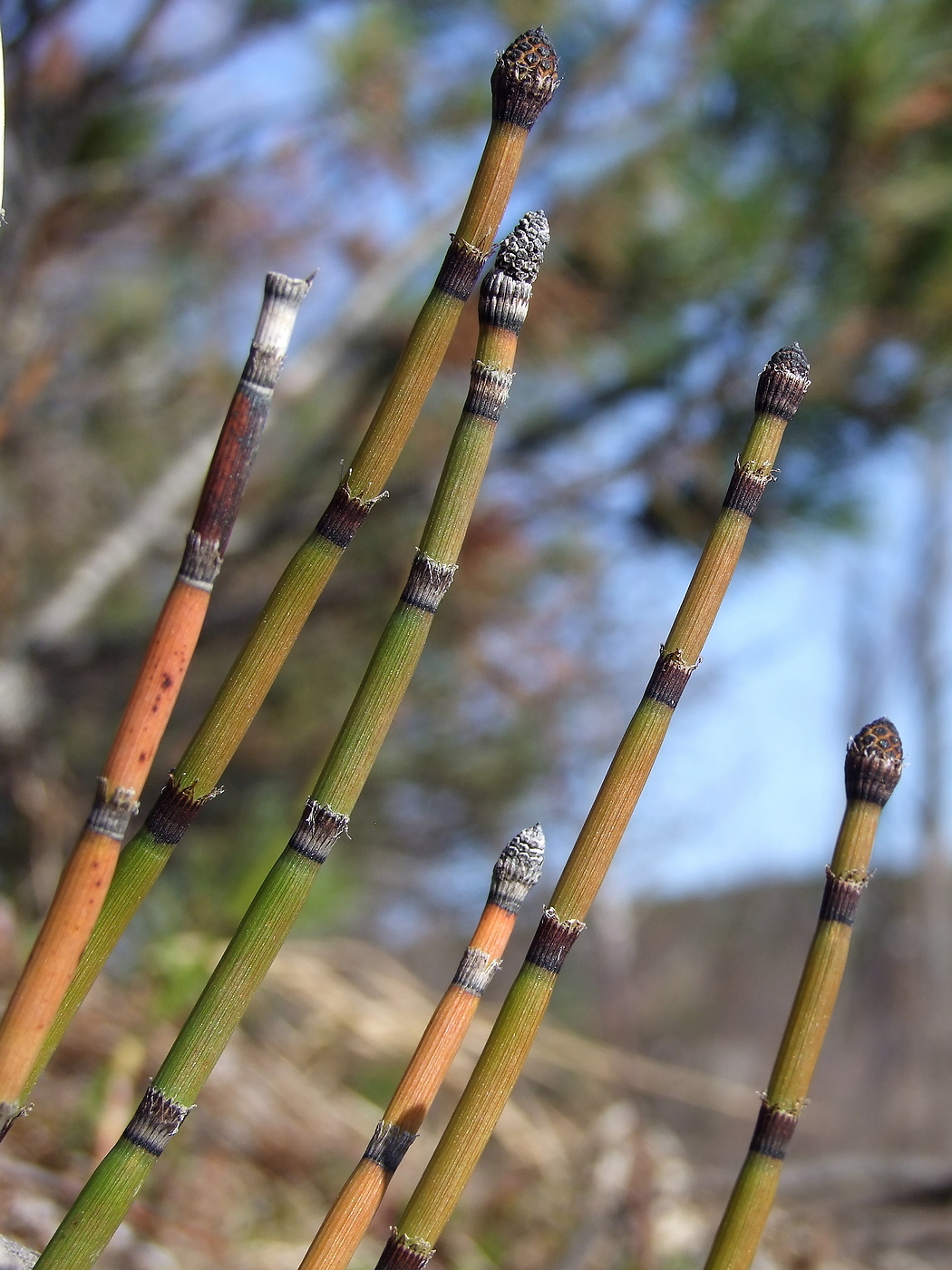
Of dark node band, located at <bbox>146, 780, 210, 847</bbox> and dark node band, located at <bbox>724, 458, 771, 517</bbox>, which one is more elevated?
dark node band, located at <bbox>724, 458, 771, 517</bbox>

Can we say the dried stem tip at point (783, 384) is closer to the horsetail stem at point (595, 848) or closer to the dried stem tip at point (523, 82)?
the horsetail stem at point (595, 848)

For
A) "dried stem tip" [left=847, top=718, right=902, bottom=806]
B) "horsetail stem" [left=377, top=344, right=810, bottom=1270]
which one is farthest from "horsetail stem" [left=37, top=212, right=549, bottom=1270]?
"dried stem tip" [left=847, top=718, right=902, bottom=806]

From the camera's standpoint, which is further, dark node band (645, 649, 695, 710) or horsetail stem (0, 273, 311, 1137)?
dark node band (645, 649, 695, 710)

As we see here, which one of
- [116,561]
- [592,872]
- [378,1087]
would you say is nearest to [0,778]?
[116,561]

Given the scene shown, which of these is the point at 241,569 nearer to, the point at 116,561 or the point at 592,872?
the point at 116,561

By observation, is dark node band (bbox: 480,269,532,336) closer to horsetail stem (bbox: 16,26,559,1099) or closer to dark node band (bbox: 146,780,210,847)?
horsetail stem (bbox: 16,26,559,1099)

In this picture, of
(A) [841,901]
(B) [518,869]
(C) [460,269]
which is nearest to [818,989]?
(A) [841,901]
